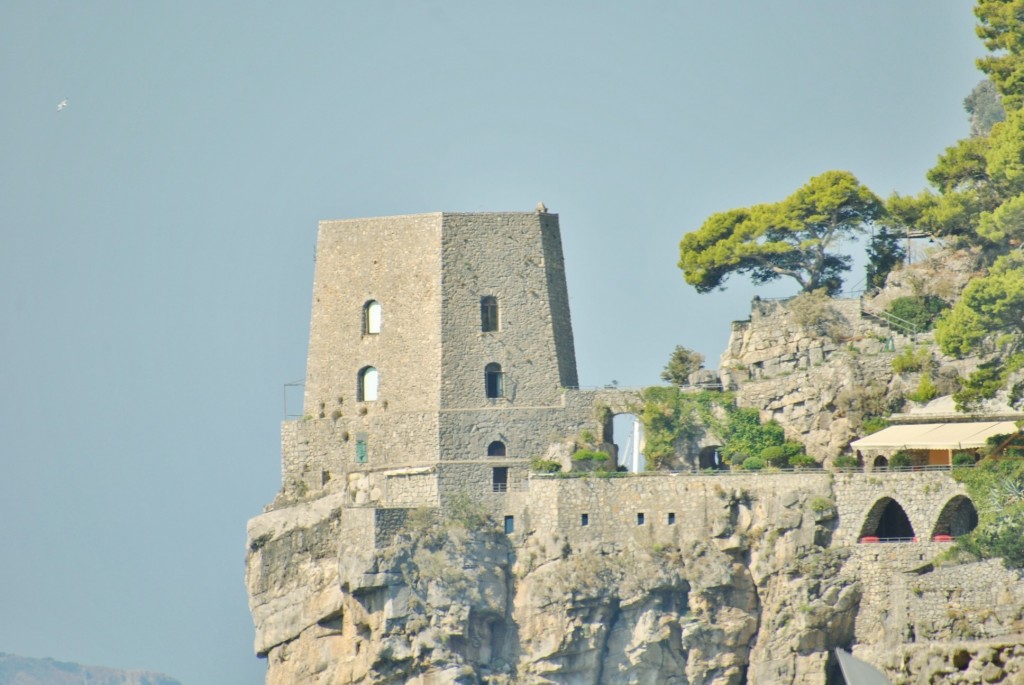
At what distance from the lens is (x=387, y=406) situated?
9212 centimetres

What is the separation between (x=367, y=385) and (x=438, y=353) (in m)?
2.91

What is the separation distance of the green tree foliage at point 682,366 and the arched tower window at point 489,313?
6586mm

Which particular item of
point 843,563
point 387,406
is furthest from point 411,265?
point 843,563

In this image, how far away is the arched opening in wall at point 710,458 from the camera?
92.0 m

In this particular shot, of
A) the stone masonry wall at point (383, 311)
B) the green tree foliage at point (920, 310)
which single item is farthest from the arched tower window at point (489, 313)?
the green tree foliage at point (920, 310)

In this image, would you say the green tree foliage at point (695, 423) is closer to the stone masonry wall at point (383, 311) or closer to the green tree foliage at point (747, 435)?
the green tree foliage at point (747, 435)

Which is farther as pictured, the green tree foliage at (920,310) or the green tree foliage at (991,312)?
the green tree foliage at (920,310)

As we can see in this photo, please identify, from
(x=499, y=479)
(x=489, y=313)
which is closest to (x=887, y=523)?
(x=499, y=479)

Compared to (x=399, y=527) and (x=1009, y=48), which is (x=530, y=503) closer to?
(x=399, y=527)

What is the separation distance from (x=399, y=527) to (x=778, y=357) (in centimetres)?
1329

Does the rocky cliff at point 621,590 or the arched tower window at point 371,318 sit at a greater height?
the arched tower window at point 371,318

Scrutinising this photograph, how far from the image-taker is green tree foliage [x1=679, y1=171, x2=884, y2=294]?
95.3m

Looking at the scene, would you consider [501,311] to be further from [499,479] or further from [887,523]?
[887,523]

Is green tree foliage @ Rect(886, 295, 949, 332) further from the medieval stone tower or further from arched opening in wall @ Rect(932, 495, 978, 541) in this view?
the medieval stone tower
